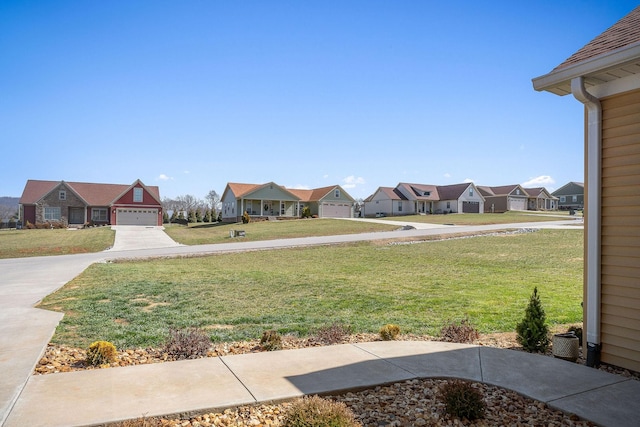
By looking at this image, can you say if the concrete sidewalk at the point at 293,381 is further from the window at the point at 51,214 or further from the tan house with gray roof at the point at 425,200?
the tan house with gray roof at the point at 425,200

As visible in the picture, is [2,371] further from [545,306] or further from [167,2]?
[167,2]

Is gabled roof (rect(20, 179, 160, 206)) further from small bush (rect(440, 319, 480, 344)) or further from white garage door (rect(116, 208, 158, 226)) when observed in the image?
small bush (rect(440, 319, 480, 344))

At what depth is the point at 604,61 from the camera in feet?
16.2

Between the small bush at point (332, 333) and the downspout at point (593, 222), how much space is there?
10.8 feet

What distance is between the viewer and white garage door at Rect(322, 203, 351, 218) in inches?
2168

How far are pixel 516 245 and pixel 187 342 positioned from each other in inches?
769

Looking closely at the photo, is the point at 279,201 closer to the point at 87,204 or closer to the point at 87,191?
the point at 87,204

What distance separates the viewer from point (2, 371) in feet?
15.1

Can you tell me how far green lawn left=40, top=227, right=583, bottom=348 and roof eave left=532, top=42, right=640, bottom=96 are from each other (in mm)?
4016

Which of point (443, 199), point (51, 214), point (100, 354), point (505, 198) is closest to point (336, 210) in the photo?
point (443, 199)

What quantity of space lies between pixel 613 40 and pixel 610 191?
1938 millimetres

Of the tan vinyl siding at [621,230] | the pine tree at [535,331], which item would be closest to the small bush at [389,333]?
the pine tree at [535,331]

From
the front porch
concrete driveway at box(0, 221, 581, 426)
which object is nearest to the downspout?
concrete driveway at box(0, 221, 581, 426)

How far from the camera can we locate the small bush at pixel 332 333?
6.25 meters
